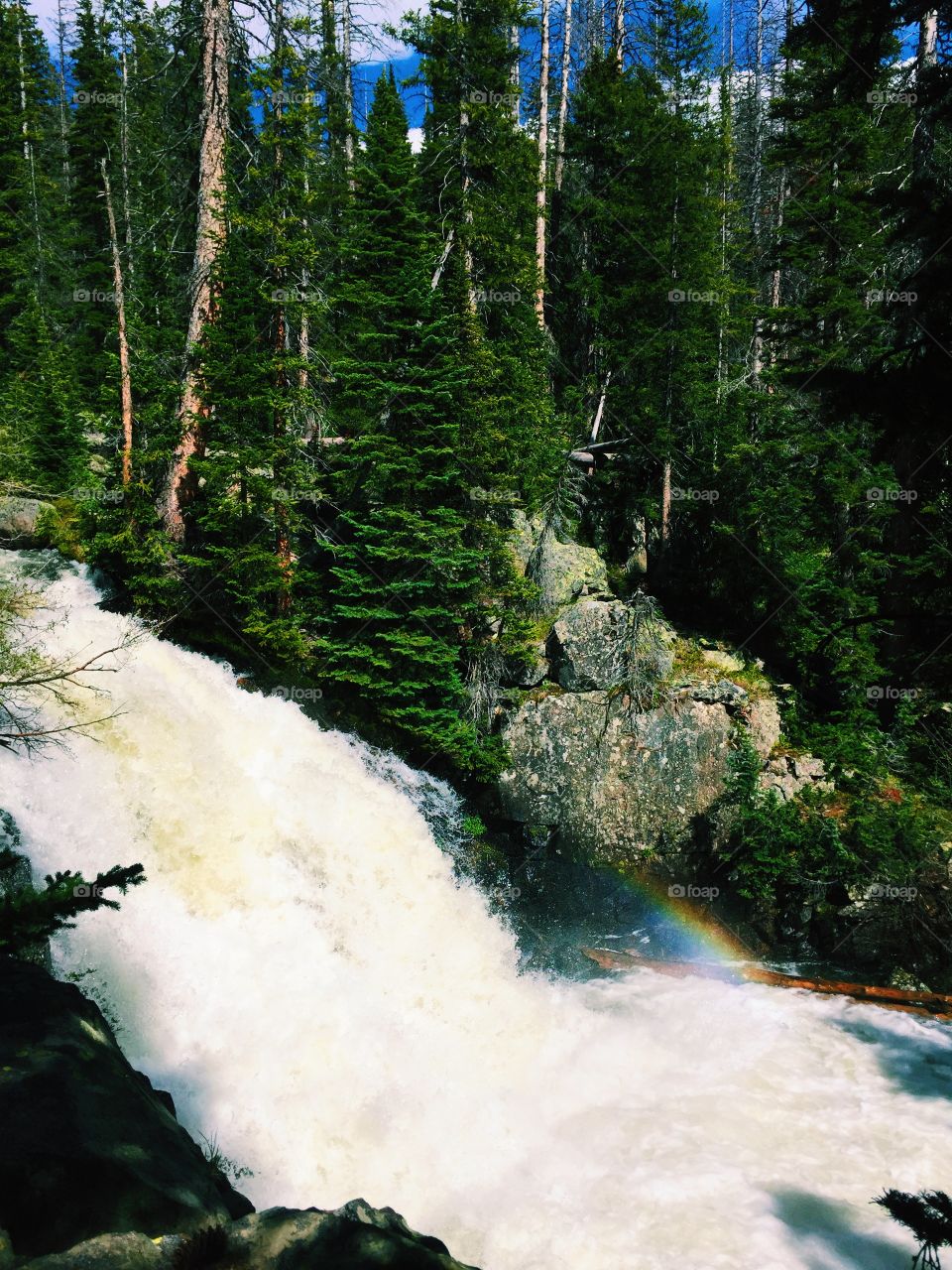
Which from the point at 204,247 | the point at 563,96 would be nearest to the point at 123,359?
the point at 204,247

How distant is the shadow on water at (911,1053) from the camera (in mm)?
9508

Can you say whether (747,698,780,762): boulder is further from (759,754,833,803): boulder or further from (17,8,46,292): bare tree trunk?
(17,8,46,292): bare tree trunk

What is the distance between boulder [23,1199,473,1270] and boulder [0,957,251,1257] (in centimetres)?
48

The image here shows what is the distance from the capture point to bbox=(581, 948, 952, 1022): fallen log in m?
11.5

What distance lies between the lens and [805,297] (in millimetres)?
16422

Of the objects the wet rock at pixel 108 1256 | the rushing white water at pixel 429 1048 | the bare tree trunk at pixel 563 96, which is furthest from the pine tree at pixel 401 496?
the bare tree trunk at pixel 563 96

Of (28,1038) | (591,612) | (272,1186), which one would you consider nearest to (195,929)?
(272,1186)

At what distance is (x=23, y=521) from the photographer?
629 inches

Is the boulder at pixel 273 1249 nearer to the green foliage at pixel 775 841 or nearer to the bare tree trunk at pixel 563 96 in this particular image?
the green foliage at pixel 775 841

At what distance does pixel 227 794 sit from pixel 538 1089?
5.69 m

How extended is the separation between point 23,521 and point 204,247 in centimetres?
668

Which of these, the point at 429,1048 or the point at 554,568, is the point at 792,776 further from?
the point at 429,1048

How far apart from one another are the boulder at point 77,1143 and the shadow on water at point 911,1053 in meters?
8.67

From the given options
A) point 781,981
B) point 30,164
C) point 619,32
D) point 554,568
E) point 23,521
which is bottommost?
point 781,981
